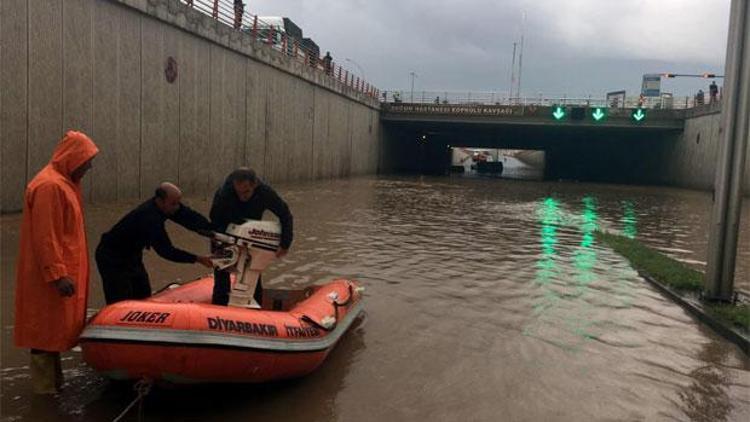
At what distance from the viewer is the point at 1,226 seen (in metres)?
10.3

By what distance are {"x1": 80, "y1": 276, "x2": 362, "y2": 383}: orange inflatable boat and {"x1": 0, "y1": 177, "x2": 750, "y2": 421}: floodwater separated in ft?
1.05

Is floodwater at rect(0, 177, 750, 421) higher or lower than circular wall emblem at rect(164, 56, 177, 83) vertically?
lower

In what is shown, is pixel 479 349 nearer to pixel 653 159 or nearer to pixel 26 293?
pixel 26 293

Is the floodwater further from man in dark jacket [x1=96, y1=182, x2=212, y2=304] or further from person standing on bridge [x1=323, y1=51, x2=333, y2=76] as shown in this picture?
person standing on bridge [x1=323, y1=51, x2=333, y2=76]

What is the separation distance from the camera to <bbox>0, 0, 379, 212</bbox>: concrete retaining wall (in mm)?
11508

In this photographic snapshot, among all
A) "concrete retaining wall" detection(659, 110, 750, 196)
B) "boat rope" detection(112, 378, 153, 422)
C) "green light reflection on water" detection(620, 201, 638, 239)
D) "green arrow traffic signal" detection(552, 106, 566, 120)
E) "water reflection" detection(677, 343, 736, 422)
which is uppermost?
"green arrow traffic signal" detection(552, 106, 566, 120)

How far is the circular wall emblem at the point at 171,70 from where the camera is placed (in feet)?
55.5

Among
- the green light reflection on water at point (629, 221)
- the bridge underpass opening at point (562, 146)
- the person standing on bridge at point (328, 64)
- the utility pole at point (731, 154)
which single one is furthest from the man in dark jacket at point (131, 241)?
the bridge underpass opening at point (562, 146)

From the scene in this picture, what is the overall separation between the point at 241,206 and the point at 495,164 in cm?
6484

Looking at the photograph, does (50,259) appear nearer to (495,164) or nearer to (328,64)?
(328,64)

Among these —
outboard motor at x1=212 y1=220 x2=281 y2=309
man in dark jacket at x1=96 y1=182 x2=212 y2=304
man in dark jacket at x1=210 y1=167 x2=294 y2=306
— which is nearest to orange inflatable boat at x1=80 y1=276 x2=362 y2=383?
outboard motor at x1=212 y1=220 x2=281 y2=309

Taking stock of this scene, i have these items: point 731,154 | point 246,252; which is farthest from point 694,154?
point 246,252

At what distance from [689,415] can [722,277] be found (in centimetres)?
328

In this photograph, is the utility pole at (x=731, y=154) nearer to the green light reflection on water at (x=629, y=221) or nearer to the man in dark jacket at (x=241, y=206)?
the man in dark jacket at (x=241, y=206)
